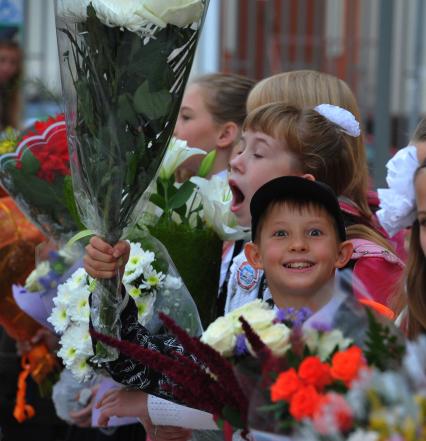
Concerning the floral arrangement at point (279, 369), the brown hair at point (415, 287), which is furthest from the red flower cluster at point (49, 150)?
the floral arrangement at point (279, 369)

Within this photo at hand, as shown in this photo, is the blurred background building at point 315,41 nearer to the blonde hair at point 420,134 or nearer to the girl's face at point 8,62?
the girl's face at point 8,62

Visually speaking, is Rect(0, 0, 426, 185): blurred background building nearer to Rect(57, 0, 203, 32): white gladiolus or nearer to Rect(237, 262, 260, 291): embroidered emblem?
Rect(237, 262, 260, 291): embroidered emblem

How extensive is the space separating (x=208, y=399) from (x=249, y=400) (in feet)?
0.61

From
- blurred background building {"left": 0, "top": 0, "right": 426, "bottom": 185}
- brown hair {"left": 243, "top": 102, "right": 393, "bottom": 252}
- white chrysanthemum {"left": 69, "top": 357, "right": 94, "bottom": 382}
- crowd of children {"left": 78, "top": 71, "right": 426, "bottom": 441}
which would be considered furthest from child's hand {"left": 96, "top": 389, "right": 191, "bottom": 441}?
blurred background building {"left": 0, "top": 0, "right": 426, "bottom": 185}

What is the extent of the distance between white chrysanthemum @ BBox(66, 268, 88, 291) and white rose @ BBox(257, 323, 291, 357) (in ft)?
4.49

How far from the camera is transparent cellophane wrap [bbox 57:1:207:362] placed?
2.58 m

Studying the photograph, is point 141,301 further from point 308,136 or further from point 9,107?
point 9,107

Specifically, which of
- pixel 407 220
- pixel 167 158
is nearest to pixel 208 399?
pixel 407 220

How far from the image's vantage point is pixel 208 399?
2145mm

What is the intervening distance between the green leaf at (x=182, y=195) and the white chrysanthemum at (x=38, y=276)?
66cm

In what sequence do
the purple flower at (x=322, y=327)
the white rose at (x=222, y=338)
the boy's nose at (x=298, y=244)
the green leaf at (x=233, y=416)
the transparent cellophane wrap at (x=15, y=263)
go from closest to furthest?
the purple flower at (x=322, y=327)
the green leaf at (x=233, y=416)
the white rose at (x=222, y=338)
the boy's nose at (x=298, y=244)
the transparent cellophane wrap at (x=15, y=263)

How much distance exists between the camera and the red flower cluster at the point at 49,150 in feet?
13.4

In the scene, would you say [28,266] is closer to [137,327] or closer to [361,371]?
[137,327]

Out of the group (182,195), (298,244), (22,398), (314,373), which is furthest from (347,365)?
(22,398)
